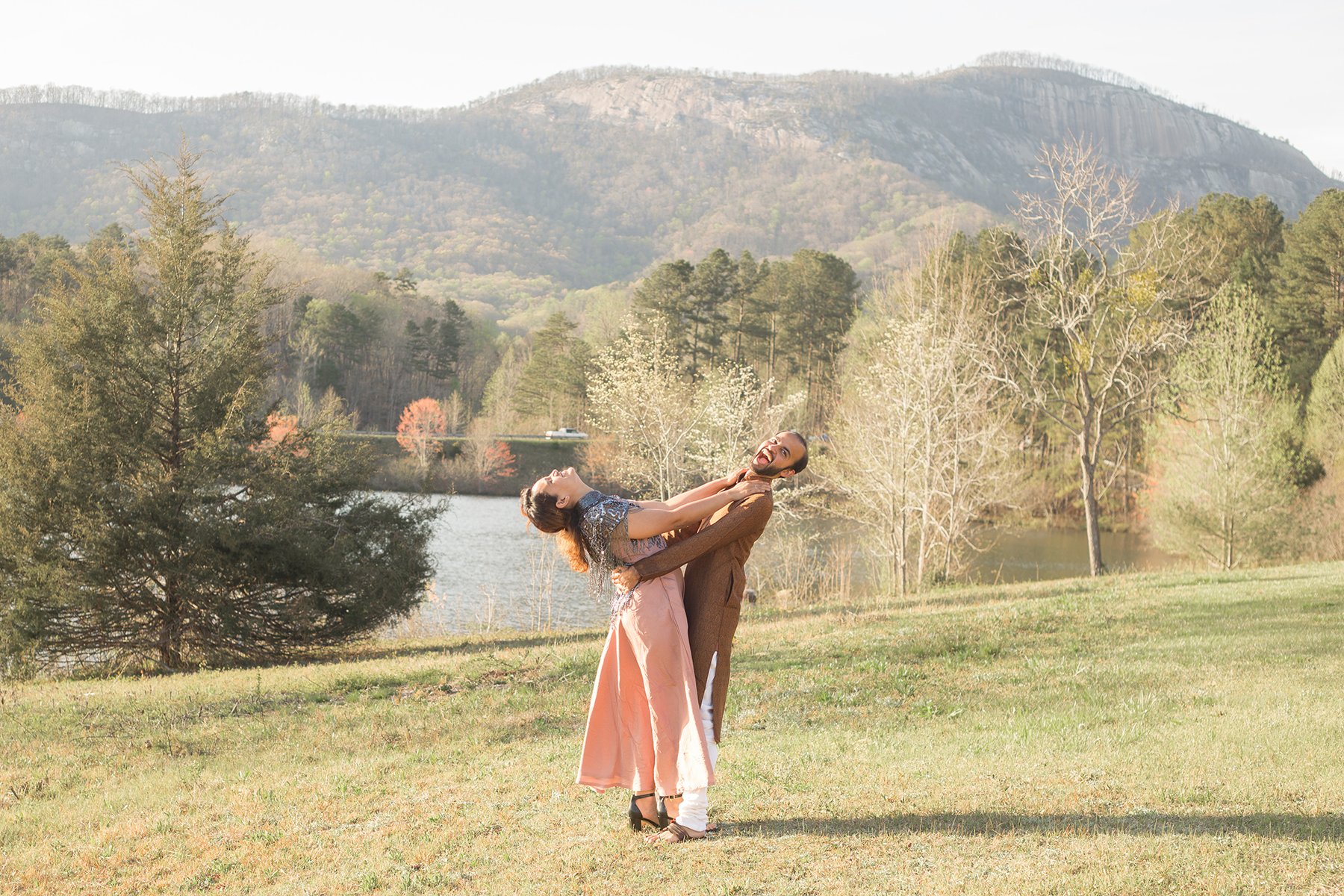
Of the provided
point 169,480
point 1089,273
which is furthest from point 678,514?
point 1089,273

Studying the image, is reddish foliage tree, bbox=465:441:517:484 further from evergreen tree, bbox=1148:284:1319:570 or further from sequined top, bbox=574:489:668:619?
sequined top, bbox=574:489:668:619

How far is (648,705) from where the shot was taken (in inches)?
189

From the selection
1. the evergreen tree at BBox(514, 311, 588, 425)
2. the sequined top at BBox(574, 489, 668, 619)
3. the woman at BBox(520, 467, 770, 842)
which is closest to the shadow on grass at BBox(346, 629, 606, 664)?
the woman at BBox(520, 467, 770, 842)

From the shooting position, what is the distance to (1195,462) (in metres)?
27.0

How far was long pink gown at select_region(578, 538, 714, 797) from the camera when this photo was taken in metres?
4.73

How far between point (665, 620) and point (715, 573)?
1.23ft

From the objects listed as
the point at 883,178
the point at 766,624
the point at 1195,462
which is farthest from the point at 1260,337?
the point at 883,178

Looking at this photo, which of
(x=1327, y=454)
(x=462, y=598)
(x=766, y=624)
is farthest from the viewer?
(x=1327, y=454)

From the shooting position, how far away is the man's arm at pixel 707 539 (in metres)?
4.73

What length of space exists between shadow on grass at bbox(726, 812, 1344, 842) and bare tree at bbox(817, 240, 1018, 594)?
1674 centimetres

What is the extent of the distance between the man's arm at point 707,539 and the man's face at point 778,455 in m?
0.17

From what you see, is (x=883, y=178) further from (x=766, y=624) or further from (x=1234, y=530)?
(x=766, y=624)

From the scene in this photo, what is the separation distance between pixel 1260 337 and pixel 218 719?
1168 inches

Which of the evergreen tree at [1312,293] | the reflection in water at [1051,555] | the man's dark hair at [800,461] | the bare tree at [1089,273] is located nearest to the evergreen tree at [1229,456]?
the reflection in water at [1051,555]
